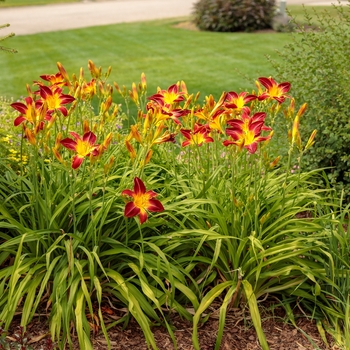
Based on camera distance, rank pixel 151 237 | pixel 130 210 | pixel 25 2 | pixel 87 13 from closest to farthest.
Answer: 1. pixel 130 210
2. pixel 151 237
3. pixel 87 13
4. pixel 25 2

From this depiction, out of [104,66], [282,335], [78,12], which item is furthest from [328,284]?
[78,12]

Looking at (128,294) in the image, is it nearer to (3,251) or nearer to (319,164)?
(3,251)

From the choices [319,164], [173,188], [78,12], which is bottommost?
[78,12]

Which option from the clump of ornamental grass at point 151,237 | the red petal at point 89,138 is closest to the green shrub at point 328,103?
the clump of ornamental grass at point 151,237

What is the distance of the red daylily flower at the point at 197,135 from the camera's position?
388 centimetres

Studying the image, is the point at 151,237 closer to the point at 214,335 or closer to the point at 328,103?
the point at 214,335

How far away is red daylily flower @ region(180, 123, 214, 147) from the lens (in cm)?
388

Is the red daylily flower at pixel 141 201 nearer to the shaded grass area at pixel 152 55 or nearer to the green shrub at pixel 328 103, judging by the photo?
the green shrub at pixel 328 103

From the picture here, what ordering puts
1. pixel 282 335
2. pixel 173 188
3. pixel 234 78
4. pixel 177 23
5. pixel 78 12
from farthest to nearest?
1. pixel 78 12
2. pixel 177 23
3. pixel 234 78
4. pixel 173 188
5. pixel 282 335

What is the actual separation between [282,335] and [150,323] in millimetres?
724

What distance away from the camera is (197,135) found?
3.92 m

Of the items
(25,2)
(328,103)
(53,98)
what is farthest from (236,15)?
(53,98)

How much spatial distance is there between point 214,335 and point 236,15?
12.7m

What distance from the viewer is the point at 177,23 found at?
17188 millimetres
